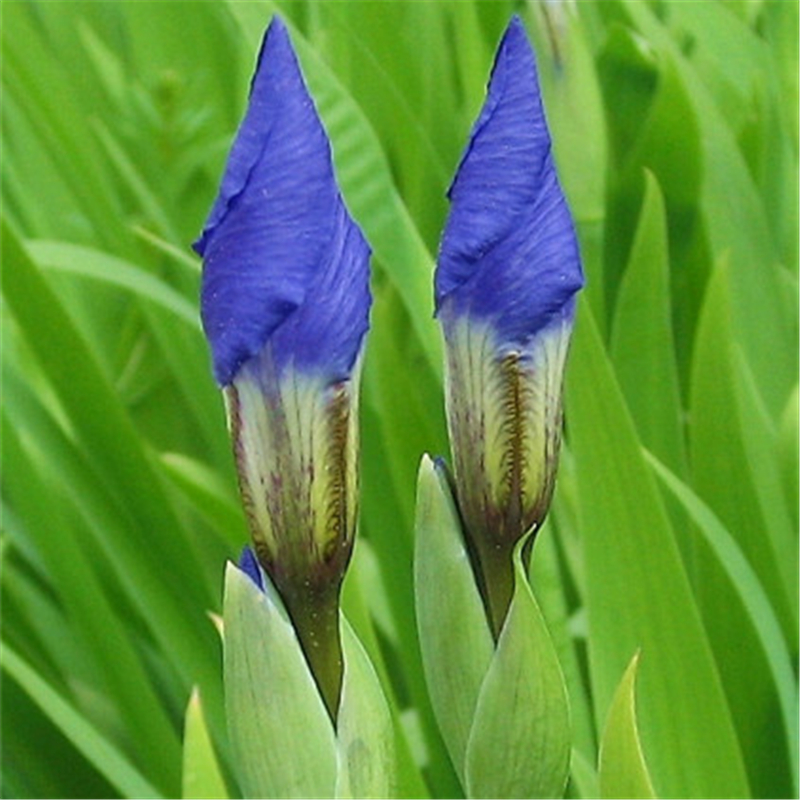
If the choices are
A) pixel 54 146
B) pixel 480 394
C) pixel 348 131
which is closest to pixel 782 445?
pixel 348 131

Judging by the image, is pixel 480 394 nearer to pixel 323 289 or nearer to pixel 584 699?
pixel 323 289

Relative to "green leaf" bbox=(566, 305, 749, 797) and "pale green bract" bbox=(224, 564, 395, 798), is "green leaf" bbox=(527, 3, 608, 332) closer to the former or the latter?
"green leaf" bbox=(566, 305, 749, 797)

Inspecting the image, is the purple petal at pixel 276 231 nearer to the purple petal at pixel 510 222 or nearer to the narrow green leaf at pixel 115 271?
the purple petal at pixel 510 222

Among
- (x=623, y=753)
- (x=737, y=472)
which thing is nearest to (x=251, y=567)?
(x=623, y=753)

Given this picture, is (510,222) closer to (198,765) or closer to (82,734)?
(198,765)

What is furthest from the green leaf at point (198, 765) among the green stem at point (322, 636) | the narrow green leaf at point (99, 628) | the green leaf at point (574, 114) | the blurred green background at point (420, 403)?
the green leaf at point (574, 114)
